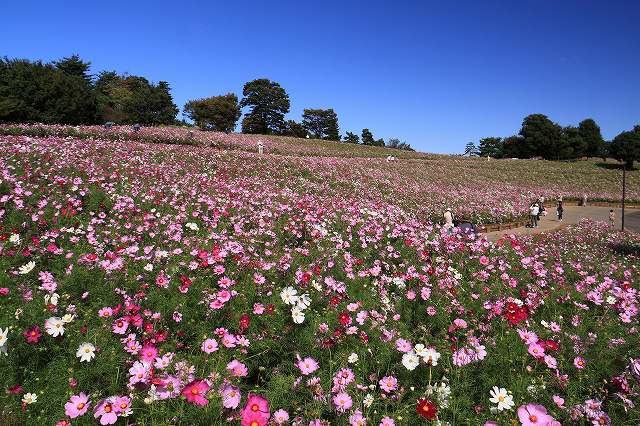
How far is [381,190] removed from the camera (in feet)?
61.5

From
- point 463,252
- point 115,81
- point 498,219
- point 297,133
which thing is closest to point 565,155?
point 297,133

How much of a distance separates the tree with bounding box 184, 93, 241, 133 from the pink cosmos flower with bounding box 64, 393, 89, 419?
212ft

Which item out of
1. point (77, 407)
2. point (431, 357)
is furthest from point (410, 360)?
point (77, 407)

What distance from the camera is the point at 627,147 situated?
185 ft

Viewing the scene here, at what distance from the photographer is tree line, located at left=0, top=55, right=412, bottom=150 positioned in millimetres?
33594

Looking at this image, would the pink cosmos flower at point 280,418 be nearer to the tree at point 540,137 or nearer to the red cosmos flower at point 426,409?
the red cosmos flower at point 426,409

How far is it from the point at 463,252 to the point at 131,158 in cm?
1193

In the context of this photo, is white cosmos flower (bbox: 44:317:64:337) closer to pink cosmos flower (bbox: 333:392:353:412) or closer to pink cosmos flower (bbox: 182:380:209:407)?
pink cosmos flower (bbox: 182:380:209:407)

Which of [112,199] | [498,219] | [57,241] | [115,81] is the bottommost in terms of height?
[498,219]

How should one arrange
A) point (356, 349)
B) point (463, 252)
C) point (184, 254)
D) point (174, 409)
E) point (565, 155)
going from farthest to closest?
point (565, 155) < point (463, 252) < point (184, 254) < point (356, 349) < point (174, 409)

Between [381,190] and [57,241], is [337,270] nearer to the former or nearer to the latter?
[57,241]

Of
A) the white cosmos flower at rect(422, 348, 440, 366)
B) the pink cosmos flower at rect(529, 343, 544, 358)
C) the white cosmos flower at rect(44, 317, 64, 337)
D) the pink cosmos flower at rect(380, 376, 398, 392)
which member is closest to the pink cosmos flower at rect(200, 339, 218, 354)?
the white cosmos flower at rect(44, 317, 64, 337)

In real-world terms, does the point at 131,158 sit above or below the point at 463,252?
above

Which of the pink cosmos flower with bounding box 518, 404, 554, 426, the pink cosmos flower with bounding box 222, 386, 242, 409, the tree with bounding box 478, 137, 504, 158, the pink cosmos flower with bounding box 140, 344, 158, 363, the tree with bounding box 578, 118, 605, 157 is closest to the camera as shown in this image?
the pink cosmos flower with bounding box 518, 404, 554, 426
